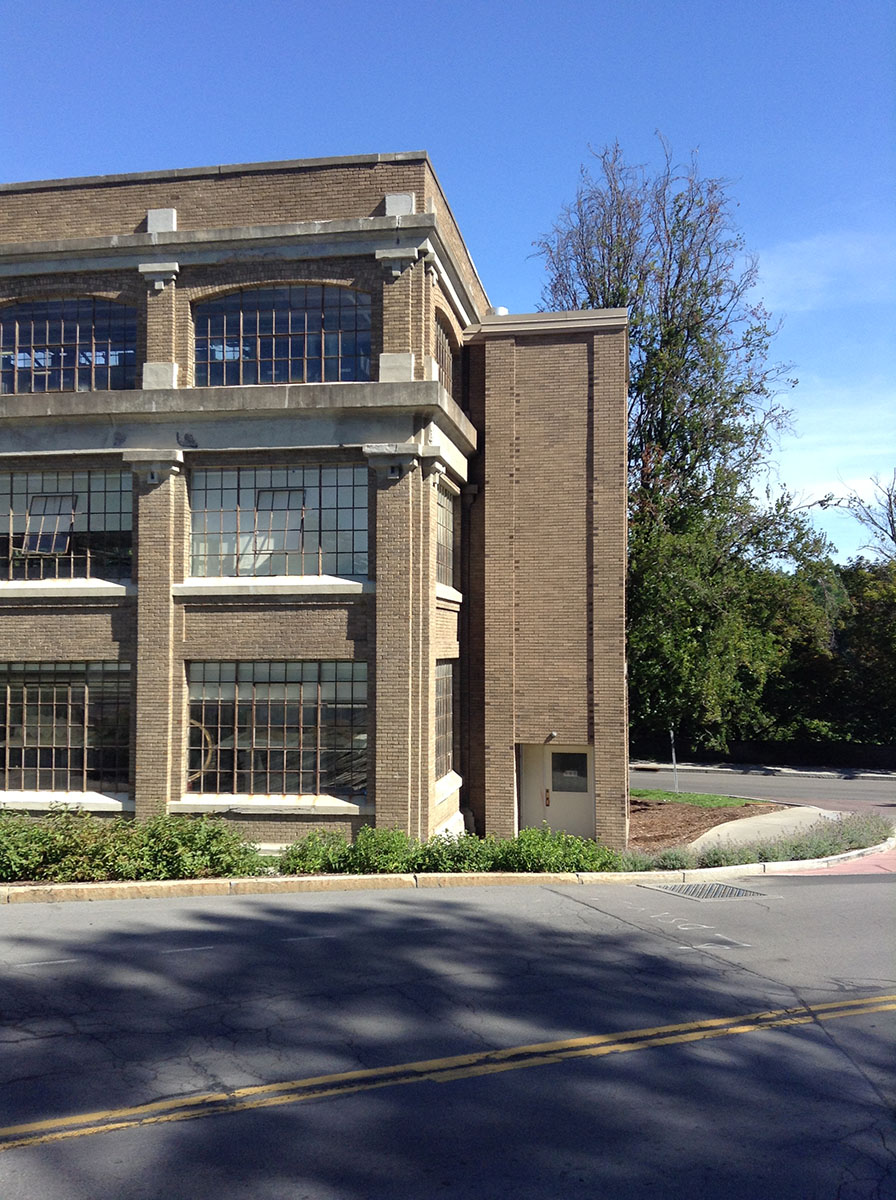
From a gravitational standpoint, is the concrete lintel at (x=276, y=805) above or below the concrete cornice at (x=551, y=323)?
below

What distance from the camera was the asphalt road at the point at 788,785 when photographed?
96.0 ft

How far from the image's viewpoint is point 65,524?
59.3 feet

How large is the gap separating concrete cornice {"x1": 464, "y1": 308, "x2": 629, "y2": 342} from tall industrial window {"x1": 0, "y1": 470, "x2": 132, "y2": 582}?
8378 millimetres

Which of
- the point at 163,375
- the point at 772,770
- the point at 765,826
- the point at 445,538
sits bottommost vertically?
the point at 772,770

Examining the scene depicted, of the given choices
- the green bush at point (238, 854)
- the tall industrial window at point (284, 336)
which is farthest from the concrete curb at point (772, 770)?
the tall industrial window at point (284, 336)

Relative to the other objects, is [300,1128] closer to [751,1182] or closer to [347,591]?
[751,1182]

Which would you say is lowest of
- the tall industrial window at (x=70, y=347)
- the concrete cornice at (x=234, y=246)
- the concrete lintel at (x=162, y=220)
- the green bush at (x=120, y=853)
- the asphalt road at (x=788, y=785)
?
the asphalt road at (x=788, y=785)

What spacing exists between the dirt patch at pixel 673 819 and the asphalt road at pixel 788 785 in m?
2.95

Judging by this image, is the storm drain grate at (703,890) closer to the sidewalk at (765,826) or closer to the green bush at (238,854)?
the green bush at (238,854)

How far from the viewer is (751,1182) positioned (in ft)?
18.1

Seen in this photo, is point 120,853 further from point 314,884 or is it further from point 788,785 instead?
point 788,785

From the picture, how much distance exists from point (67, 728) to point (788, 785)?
82.9ft

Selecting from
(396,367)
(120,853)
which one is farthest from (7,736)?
(396,367)

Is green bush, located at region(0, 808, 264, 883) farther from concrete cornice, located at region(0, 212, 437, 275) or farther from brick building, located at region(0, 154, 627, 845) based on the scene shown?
concrete cornice, located at region(0, 212, 437, 275)
